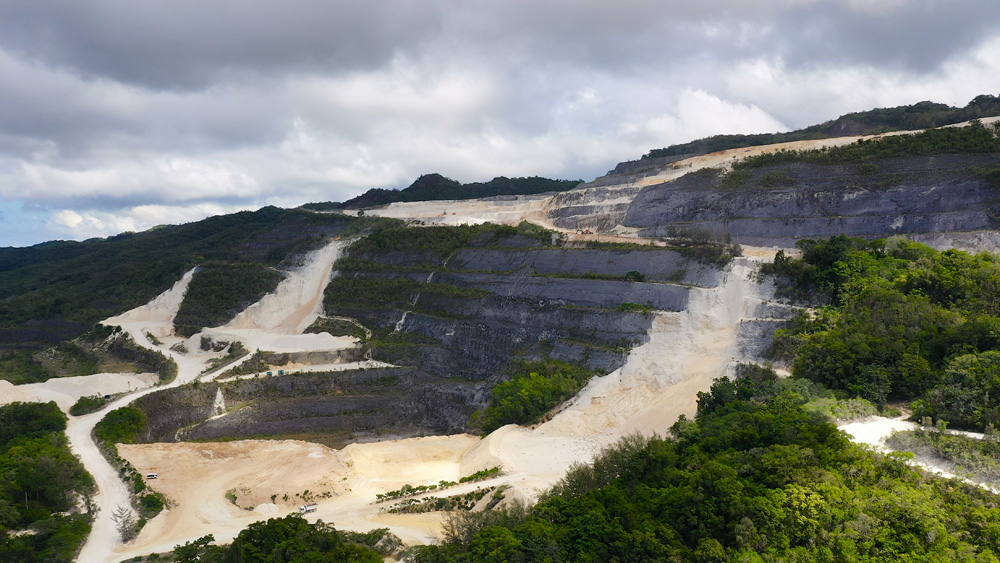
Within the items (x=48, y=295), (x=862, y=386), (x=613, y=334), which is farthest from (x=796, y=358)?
(x=48, y=295)

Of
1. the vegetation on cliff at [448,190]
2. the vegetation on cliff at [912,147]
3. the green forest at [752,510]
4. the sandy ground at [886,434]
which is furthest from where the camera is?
the vegetation on cliff at [448,190]

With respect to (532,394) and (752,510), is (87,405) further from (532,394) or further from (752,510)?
(752,510)

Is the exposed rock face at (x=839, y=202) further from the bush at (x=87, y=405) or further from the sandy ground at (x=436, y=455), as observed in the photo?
the bush at (x=87, y=405)

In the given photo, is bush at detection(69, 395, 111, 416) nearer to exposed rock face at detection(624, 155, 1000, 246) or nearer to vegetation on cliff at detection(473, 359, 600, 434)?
vegetation on cliff at detection(473, 359, 600, 434)

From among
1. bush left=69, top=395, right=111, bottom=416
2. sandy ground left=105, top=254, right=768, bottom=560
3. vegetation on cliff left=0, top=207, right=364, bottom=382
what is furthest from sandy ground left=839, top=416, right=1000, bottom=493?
vegetation on cliff left=0, top=207, right=364, bottom=382

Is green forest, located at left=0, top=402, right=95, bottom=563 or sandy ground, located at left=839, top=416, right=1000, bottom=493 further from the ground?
sandy ground, located at left=839, top=416, right=1000, bottom=493

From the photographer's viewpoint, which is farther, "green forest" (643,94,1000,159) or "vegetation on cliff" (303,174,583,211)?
"vegetation on cliff" (303,174,583,211)

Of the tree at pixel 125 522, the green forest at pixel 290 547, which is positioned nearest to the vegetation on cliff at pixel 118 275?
the tree at pixel 125 522
